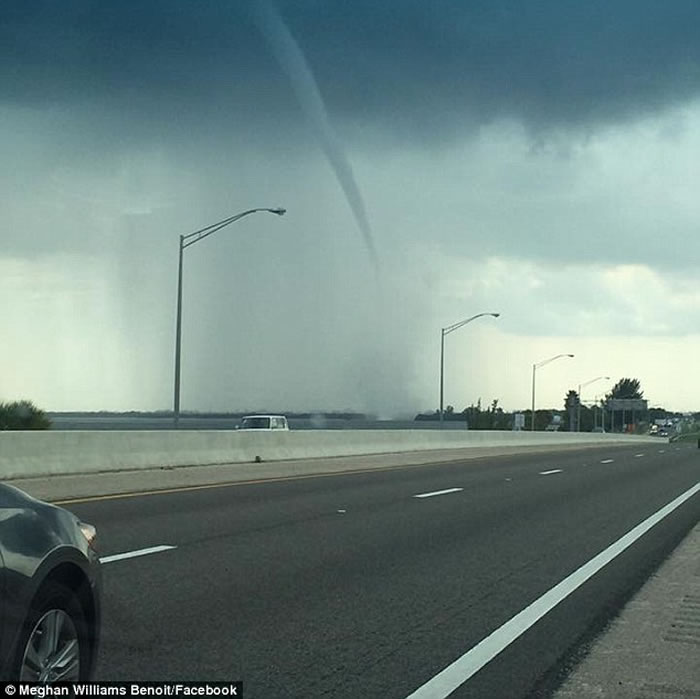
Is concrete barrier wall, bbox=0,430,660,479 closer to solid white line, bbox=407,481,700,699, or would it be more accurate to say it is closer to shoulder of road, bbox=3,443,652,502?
shoulder of road, bbox=3,443,652,502

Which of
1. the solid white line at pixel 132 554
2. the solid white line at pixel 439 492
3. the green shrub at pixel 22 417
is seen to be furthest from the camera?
the green shrub at pixel 22 417

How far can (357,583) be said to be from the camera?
10.5 m

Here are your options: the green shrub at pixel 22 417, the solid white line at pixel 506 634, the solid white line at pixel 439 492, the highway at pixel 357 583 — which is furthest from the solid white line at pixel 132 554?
the green shrub at pixel 22 417

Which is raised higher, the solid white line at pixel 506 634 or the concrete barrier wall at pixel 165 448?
the concrete barrier wall at pixel 165 448

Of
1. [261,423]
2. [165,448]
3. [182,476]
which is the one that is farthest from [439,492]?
[261,423]

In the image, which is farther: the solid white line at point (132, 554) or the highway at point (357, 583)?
the solid white line at point (132, 554)

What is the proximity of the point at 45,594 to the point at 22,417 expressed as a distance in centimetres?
3533

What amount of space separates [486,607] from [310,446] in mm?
23067

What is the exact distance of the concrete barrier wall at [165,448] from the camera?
65.3ft

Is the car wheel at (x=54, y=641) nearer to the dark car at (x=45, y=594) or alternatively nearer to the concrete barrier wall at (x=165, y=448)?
the dark car at (x=45, y=594)

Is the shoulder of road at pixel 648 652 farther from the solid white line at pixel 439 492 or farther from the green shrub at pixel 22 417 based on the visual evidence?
the green shrub at pixel 22 417

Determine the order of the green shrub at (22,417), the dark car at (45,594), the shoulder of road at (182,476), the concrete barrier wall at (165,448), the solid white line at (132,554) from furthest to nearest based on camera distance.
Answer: the green shrub at (22,417) < the concrete barrier wall at (165,448) < the shoulder of road at (182,476) < the solid white line at (132,554) < the dark car at (45,594)

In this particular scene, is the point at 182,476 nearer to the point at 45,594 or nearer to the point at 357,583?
the point at 357,583

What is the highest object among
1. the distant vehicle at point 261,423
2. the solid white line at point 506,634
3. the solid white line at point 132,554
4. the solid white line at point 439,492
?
the distant vehicle at point 261,423
